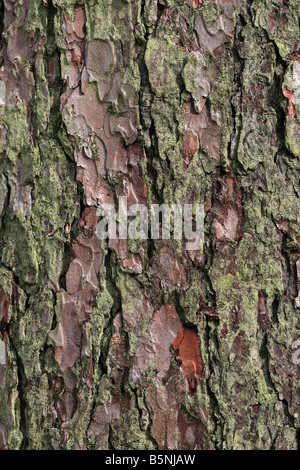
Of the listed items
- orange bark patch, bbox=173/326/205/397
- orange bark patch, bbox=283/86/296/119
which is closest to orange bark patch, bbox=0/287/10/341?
orange bark patch, bbox=173/326/205/397

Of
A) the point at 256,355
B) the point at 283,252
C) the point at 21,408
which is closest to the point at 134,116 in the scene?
the point at 283,252

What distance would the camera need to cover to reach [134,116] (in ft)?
3.53

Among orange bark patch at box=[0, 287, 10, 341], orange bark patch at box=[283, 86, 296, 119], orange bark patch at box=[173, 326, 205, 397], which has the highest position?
orange bark patch at box=[283, 86, 296, 119]

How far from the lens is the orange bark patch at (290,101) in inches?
43.2

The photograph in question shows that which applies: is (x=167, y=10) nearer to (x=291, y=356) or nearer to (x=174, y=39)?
(x=174, y=39)

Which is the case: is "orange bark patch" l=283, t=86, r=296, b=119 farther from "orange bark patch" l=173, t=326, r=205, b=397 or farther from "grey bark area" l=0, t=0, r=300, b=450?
"orange bark patch" l=173, t=326, r=205, b=397

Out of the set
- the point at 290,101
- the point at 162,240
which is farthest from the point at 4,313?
the point at 290,101

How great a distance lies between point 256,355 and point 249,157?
0.47m

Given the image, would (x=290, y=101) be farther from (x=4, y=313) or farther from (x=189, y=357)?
(x=4, y=313)

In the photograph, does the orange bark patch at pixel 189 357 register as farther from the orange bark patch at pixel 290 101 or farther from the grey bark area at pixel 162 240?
the orange bark patch at pixel 290 101

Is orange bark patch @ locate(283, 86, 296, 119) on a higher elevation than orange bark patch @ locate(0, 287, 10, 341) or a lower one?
higher

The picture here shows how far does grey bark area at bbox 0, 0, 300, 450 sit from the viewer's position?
3.53 ft

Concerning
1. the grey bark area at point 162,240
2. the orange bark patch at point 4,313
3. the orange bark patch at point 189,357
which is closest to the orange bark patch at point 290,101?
the grey bark area at point 162,240

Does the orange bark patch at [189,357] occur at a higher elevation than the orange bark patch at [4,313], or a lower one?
lower
